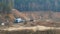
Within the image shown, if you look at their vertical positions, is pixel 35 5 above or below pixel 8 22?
above

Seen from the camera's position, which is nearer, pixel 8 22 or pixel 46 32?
pixel 46 32

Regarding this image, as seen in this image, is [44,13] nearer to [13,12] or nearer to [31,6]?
[31,6]

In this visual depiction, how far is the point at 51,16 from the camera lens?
41.4 feet

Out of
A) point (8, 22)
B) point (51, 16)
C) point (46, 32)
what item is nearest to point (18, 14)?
point (8, 22)

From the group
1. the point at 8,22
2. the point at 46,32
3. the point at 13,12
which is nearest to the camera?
the point at 46,32

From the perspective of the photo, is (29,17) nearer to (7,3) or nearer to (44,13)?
(44,13)

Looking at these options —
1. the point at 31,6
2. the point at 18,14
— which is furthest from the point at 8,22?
the point at 31,6

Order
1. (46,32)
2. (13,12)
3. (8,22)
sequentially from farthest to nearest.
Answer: (13,12) < (8,22) < (46,32)

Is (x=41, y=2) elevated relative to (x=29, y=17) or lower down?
elevated

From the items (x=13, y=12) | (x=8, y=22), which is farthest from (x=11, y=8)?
(x=8, y=22)

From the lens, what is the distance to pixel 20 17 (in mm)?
12852

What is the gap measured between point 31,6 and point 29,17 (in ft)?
2.65

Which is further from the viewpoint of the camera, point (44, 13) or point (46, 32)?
point (44, 13)

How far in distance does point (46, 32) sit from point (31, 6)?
400 cm
